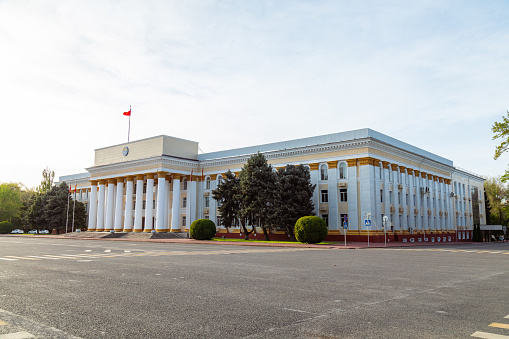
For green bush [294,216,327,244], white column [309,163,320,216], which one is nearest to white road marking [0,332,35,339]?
green bush [294,216,327,244]

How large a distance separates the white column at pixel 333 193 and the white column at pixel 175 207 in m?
22.7

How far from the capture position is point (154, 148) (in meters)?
57.2

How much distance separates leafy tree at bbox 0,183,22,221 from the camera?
86062mm

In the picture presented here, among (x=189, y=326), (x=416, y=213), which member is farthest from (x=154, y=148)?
(x=189, y=326)

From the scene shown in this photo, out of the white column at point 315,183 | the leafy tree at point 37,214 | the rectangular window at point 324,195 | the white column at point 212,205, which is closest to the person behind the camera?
the rectangular window at point 324,195

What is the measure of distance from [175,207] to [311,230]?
1009 inches

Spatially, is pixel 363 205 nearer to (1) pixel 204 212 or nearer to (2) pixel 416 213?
(2) pixel 416 213

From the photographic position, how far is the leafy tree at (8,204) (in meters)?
A: 86.1

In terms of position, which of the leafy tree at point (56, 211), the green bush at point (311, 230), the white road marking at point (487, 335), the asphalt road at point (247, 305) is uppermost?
the leafy tree at point (56, 211)

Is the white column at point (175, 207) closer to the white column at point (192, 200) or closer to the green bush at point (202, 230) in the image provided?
the white column at point (192, 200)

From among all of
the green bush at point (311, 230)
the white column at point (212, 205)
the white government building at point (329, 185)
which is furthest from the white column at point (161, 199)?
the green bush at point (311, 230)

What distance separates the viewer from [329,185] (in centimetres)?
4447

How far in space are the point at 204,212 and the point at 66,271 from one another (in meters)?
45.0

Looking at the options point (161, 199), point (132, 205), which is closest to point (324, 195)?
point (161, 199)
